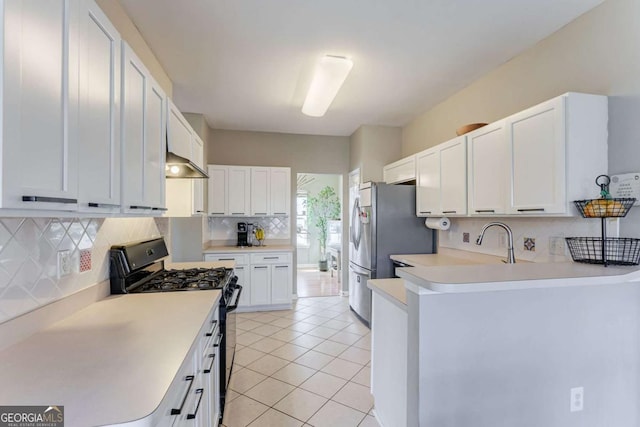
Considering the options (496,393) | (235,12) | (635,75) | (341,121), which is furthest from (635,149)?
(341,121)

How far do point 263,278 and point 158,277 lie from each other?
2.16 meters

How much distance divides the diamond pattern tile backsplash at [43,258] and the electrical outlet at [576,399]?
2.55 m

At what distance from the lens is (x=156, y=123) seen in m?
1.79

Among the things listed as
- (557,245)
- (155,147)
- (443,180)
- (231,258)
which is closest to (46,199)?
(155,147)

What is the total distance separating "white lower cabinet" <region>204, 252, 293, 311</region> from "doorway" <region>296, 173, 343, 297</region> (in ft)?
7.33

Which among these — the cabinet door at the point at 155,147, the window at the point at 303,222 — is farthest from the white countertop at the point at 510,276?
the window at the point at 303,222

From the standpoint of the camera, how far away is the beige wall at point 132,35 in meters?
1.84

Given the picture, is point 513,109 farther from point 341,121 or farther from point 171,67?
point 171,67

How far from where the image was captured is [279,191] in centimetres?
466

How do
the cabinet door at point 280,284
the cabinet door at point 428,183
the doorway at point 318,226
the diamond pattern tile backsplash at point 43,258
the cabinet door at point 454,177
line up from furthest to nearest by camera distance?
the doorway at point 318,226 < the cabinet door at point 280,284 < the cabinet door at point 428,183 < the cabinet door at point 454,177 < the diamond pattern tile backsplash at point 43,258

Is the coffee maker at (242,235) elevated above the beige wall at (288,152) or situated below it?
below

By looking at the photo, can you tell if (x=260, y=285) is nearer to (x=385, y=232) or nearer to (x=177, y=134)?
(x=385, y=232)

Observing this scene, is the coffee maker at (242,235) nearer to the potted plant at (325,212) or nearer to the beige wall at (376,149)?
the beige wall at (376,149)

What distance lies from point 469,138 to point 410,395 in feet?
7.36
